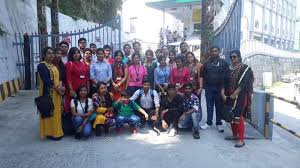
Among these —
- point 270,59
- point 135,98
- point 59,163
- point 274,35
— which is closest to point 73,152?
point 59,163

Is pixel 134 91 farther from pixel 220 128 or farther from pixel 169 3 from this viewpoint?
pixel 169 3

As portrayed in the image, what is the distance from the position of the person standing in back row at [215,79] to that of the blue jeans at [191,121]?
48 cm

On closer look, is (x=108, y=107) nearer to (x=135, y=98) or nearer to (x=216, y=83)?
(x=135, y=98)

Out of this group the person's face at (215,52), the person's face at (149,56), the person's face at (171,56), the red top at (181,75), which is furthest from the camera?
the person's face at (171,56)

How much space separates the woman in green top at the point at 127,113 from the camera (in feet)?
20.8

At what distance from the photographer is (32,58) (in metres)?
10.6

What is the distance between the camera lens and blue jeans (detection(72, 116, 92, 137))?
5929mm

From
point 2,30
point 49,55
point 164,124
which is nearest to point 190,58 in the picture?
point 164,124

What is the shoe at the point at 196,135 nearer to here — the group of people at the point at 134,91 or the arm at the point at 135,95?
the group of people at the point at 134,91

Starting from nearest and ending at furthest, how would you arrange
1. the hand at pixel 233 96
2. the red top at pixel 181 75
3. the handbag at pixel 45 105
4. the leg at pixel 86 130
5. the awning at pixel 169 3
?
1. the handbag at pixel 45 105
2. the hand at pixel 233 96
3. the leg at pixel 86 130
4. the red top at pixel 181 75
5. the awning at pixel 169 3

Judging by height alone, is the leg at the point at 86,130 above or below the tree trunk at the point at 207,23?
below

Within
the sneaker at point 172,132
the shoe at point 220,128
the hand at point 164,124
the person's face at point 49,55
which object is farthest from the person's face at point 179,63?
the person's face at point 49,55

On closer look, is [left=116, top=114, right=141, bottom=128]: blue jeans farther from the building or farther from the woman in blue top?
the building

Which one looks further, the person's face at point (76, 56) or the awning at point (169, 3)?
the awning at point (169, 3)
